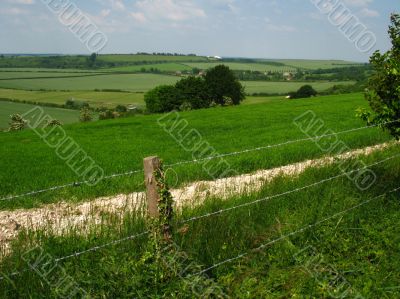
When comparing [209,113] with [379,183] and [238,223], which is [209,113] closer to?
[379,183]

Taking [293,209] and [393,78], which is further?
[393,78]

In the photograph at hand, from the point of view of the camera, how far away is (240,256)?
18.1ft

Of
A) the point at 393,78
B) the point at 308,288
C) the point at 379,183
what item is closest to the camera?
the point at 308,288

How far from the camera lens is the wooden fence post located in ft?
16.0

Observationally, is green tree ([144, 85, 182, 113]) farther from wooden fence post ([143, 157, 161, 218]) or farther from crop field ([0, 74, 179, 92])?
wooden fence post ([143, 157, 161, 218])

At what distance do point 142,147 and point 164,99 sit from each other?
142 ft

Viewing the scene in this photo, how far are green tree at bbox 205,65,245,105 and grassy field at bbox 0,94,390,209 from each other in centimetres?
3728

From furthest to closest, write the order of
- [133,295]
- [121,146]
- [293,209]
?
[121,146], [293,209], [133,295]

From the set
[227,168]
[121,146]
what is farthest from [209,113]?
[227,168]

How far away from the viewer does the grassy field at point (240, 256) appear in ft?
15.8

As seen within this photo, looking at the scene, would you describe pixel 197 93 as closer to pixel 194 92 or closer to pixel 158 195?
pixel 194 92

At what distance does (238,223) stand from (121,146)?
11.6 metres

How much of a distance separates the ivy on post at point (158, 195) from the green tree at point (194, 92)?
5469cm

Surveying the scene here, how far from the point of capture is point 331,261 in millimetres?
5781
